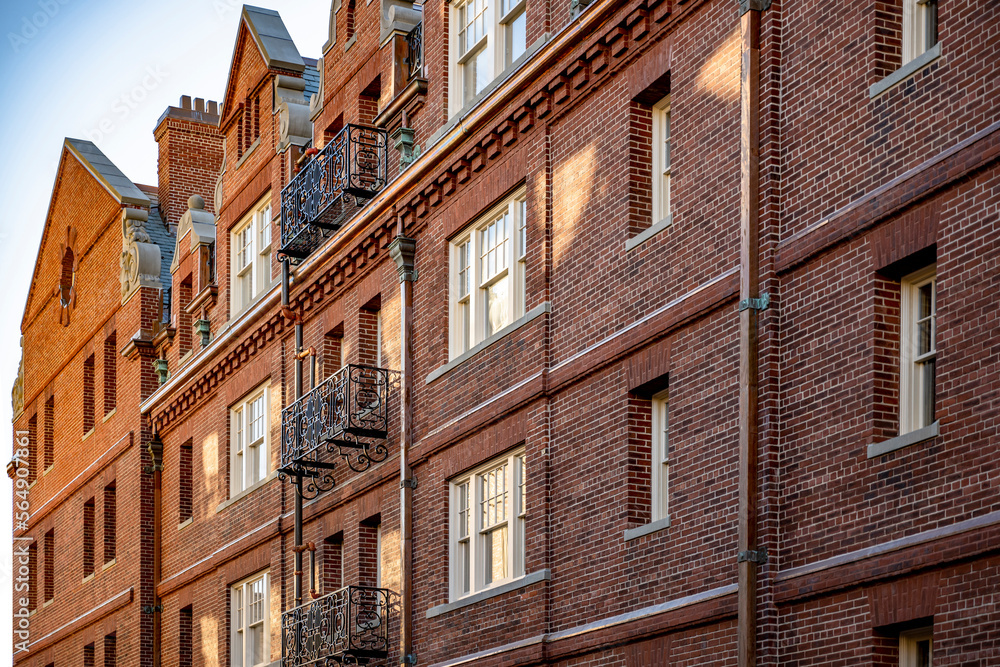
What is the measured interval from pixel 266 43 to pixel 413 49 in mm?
7485

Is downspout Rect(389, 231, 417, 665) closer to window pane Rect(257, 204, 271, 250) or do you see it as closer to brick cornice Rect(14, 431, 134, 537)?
window pane Rect(257, 204, 271, 250)

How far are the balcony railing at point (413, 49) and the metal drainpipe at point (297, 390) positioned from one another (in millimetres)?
4767

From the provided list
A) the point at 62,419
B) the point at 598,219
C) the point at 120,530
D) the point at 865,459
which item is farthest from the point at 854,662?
the point at 62,419

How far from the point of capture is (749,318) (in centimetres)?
1761

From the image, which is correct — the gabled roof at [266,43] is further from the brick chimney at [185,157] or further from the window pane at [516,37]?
the window pane at [516,37]

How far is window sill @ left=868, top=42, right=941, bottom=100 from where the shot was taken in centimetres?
1591

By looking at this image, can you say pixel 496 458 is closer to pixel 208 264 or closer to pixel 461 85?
pixel 461 85

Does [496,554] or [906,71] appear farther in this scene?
[496,554]

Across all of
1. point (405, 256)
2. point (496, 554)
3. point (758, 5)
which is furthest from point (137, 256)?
point (758, 5)

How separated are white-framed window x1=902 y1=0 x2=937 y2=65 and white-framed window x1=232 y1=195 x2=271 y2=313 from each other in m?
18.3

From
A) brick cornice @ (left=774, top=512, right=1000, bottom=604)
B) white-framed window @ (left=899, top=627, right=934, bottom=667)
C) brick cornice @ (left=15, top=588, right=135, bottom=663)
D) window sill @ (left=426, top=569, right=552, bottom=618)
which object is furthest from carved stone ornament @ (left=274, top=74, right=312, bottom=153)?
white-framed window @ (left=899, top=627, right=934, bottom=667)

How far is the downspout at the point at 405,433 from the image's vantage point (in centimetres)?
2522

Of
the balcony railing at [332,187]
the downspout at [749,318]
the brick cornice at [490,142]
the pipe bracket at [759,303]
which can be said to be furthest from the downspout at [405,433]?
the pipe bracket at [759,303]

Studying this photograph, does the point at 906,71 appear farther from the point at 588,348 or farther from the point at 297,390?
the point at 297,390
